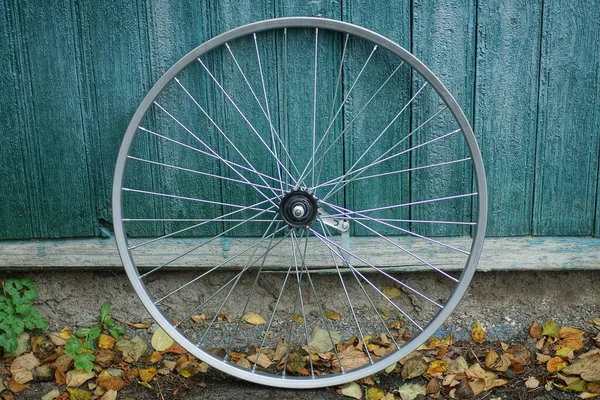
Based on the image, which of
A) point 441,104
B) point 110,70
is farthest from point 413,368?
point 110,70

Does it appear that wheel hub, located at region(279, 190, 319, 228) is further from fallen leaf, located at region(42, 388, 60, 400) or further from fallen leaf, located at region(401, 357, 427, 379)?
fallen leaf, located at region(42, 388, 60, 400)

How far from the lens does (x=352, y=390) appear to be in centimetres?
263

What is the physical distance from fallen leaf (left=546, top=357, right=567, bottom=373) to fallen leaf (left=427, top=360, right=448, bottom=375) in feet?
1.23

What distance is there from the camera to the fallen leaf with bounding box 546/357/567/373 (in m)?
2.67

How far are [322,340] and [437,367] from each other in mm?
463

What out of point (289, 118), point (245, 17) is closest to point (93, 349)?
point (289, 118)

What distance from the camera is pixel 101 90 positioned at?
2777 mm

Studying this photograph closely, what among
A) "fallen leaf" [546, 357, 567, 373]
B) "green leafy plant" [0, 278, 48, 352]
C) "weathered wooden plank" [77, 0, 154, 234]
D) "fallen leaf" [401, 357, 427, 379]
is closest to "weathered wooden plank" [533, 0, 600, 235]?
"fallen leaf" [546, 357, 567, 373]

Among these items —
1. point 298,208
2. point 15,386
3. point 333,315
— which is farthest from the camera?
point 333,315

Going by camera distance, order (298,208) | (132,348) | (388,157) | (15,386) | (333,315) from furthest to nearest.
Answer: (333,315), (132,348), (388,157), (15,386), (298,208)

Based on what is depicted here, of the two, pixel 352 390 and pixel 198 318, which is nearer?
pixel 352 390

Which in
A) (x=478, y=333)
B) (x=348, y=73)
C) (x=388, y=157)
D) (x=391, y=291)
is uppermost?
(x=348, y=73)

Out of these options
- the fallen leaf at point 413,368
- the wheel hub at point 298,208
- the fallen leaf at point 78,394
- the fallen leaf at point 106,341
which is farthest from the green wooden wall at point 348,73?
the fallen leaf at point 78,394

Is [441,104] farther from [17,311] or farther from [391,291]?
[17,311]
